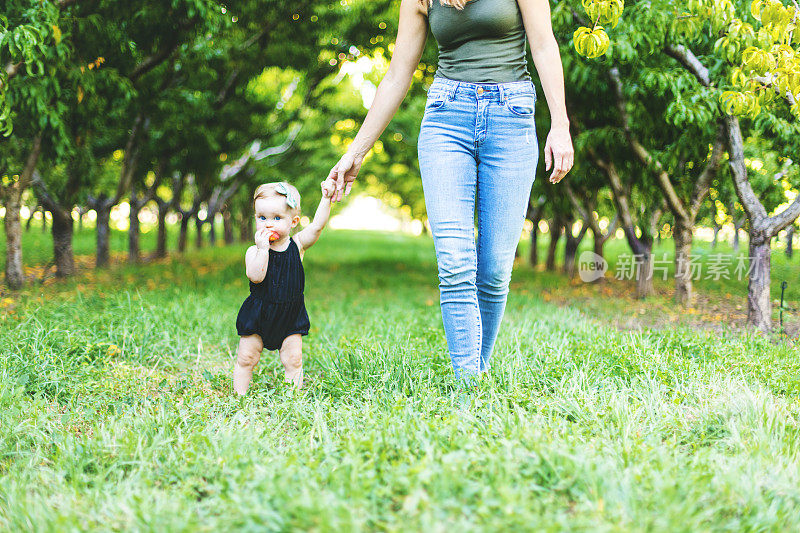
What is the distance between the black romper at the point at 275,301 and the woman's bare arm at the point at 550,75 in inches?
53.3

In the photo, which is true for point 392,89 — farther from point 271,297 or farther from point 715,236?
point 715,236

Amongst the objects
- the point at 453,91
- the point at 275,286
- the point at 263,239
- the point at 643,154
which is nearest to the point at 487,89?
the point at 453,91

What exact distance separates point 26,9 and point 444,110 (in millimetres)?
4324

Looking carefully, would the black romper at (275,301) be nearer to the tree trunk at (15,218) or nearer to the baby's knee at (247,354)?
the baby's knee at (247,354)

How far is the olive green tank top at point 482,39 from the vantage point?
2.57 meters

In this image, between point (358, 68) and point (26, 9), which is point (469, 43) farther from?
point (358, 68)

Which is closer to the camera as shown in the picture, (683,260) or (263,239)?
(263,239)

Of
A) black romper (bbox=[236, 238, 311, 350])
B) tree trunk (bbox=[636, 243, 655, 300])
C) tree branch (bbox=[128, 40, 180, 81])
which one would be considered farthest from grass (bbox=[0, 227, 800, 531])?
tree trunk (bbox=[636, 243, 655, 300])

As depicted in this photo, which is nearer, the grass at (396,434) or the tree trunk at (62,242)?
the grass at (396,434)

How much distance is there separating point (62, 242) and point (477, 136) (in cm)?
864

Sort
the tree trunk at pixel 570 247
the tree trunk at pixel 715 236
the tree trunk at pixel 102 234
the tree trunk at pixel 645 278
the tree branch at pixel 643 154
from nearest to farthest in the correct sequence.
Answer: the tree branch at pixel 643 154, the tree trunk at pixel 645 278, the tree trunk at pixel 715 236, the tree trunk at pixel 102 234, the tree trunk at pixel 570 247

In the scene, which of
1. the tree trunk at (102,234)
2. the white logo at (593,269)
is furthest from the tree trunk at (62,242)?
the white logo at (593,269)

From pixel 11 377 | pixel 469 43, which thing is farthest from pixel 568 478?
pixel 11 377

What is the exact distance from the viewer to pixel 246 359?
10.0 feet
